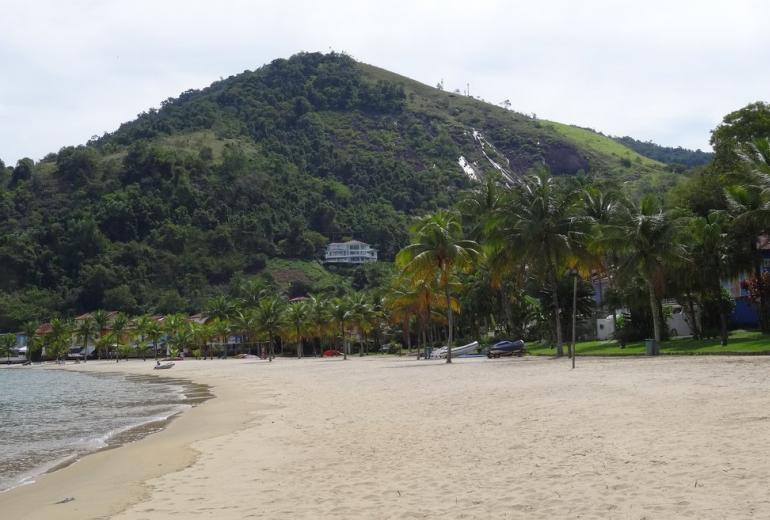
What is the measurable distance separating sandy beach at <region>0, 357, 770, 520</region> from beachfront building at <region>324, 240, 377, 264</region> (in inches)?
6149

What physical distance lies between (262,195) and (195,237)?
1031 inches

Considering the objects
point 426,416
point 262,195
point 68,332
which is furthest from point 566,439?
point 262,195

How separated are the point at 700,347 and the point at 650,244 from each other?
18.2 ft

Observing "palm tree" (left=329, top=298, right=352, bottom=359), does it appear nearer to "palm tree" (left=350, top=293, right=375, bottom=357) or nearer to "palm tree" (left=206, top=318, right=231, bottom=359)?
"palm tree" (left=350, top=293, right=375, bottom=357)

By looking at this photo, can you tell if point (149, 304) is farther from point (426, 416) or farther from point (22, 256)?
point (426, 416)

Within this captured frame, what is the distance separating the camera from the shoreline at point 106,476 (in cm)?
1009

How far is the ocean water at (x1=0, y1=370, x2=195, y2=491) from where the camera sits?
16.1 m

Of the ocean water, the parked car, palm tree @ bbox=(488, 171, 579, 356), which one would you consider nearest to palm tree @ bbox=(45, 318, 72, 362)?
the ocean water

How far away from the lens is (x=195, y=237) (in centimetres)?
17025

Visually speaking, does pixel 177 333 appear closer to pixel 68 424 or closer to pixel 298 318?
pixel 298 318

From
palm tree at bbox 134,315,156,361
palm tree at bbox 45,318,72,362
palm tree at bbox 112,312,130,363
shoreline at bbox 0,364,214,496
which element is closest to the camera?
shoreline at bbox 0,364,214,496

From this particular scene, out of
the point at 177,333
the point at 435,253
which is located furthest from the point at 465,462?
the point at 177,333

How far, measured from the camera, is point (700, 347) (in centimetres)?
3444

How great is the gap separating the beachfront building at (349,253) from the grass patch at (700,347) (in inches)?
5212
